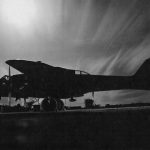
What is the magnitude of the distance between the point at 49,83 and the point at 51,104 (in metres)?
2.11

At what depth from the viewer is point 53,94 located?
2434 centimetres

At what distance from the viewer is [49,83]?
2414 centimetres

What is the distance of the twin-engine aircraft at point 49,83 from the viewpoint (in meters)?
24.0

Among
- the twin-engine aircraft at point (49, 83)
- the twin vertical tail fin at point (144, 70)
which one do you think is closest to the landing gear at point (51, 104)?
the twin-engine aircraft at point (49, 83)

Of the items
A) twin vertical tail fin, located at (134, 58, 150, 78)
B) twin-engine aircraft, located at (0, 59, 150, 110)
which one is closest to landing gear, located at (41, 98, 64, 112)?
twin-engine aircraft, located at (0, 59, 150, 110)

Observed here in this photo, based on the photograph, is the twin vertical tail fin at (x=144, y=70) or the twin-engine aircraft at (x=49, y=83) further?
the twin vertical tail fin at (x=144, y=70)

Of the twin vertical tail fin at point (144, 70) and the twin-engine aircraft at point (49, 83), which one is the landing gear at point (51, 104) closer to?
the twin-engine aircraft at point (49, 83)

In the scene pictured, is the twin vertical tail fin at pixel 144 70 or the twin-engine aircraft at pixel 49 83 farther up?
the twin vertical tail fin at pixel 144 70

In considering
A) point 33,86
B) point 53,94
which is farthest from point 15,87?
point 53,94

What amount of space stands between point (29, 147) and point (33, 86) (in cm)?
1970

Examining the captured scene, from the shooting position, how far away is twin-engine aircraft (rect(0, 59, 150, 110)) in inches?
944

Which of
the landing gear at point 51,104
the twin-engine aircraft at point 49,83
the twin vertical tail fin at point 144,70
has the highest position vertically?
the twin vertical tail fin at point 144,70

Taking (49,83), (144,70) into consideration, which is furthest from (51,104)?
(144,70)

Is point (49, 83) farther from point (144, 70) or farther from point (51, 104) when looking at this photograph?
point (144, 70)
